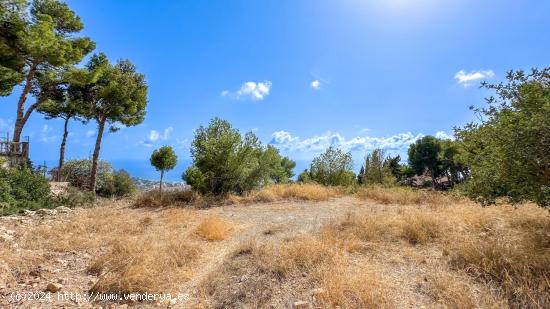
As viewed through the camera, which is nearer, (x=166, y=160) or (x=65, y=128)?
(x=166, y=160)

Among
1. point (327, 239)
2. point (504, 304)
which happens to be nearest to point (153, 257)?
point (327, 239)

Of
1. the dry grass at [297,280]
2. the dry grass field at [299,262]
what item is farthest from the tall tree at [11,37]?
the dry grass at [297,280]

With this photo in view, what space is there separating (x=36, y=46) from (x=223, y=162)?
9617mm

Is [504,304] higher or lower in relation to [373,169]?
lower

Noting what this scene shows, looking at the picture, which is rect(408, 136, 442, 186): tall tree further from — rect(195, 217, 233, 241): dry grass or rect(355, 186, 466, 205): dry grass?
rect(195, 217, 233, 241): dry grass

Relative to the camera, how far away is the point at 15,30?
535 inches

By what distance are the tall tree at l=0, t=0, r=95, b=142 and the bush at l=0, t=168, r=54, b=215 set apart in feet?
20.8

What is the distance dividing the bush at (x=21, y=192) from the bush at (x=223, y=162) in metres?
4.92

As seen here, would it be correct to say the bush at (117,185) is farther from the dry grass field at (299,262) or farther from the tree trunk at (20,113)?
the dry grass field at (299,262)

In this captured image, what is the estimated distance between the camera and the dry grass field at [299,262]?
3490 millimetres

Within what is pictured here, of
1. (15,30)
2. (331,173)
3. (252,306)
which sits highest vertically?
(15,30)

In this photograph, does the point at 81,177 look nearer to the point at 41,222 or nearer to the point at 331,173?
the point at 41,222

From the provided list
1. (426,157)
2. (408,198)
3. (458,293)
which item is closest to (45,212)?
(458,293)

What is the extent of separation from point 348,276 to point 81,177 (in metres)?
21.3
